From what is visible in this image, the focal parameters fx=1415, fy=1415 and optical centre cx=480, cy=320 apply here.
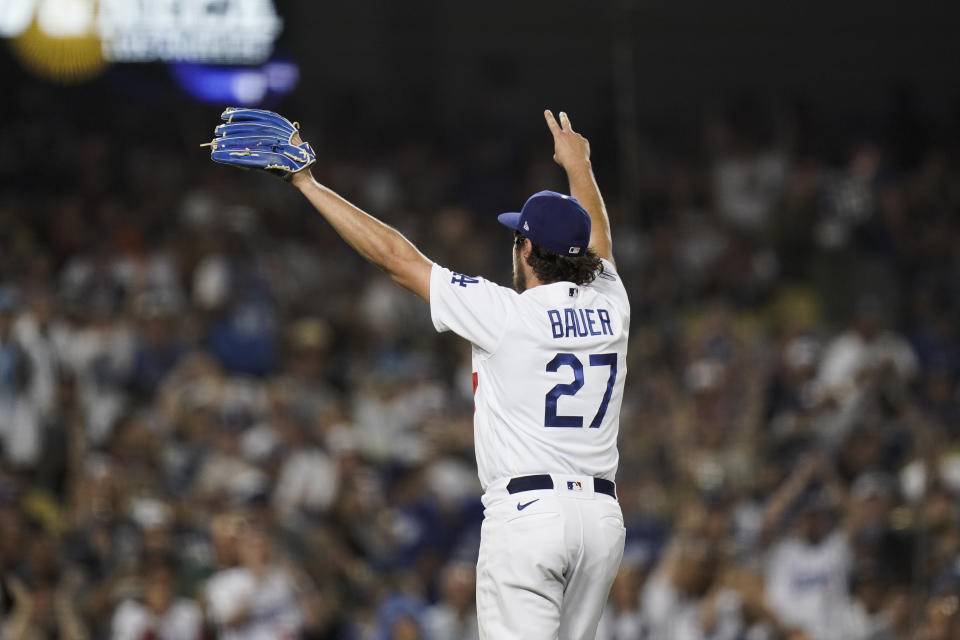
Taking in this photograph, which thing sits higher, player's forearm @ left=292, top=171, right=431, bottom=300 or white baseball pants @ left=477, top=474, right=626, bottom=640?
player's forearm @ left=292, top=171, right=431, bottom=300

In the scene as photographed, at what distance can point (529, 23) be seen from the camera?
12.9 m

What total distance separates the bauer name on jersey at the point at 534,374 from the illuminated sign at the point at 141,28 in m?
7.26

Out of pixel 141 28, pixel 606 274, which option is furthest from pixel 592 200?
pixel 141 28

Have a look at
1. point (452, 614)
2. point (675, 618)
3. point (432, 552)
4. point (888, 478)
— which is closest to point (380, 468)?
point (432, 552)

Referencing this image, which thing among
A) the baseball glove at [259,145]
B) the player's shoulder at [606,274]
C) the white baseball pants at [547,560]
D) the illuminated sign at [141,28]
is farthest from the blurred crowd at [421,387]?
the baseball glove at [259,145]

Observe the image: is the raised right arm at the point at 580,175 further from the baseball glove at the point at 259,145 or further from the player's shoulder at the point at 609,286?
the baseball glove at the point at 259,145

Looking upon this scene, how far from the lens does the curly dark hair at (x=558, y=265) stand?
443 centimetres

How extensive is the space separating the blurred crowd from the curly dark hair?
157 inches

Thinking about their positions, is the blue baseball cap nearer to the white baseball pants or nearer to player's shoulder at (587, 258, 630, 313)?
player's shoulder at (587, 258, 630, 313)

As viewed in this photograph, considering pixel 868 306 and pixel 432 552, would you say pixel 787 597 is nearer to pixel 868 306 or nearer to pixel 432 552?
pixel 432 552

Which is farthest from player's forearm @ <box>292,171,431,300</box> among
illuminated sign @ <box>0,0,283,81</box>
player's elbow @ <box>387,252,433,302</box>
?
illuminated sign @ <box>0,0,283,81</box>

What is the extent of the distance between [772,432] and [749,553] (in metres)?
0.99

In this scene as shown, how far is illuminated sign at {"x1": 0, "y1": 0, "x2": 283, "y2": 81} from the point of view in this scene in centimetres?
1077

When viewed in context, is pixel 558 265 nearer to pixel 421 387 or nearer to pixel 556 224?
pixel 556 224
